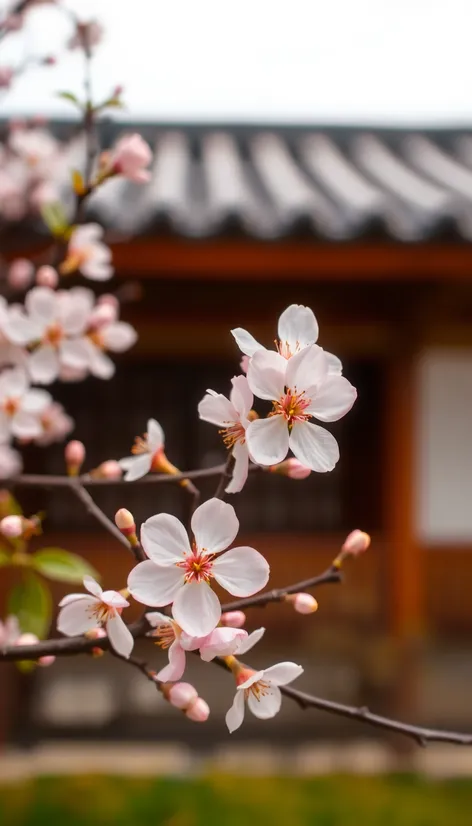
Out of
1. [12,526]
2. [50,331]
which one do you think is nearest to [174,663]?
[12,526]

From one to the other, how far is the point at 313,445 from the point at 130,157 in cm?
83

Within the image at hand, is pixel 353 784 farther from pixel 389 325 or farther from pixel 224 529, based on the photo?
pixel 224 529

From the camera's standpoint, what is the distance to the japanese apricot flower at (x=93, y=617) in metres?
0.62

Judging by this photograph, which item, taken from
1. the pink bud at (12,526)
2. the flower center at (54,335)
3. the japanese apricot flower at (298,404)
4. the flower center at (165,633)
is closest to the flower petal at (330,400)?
the japanese apricot flower at (298,404)

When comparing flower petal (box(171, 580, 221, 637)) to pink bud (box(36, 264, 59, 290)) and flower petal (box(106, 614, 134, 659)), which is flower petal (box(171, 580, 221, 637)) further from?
pink bud (box(36, 264, 59, 290))

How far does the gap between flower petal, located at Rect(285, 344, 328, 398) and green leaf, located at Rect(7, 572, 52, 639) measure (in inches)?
32.4

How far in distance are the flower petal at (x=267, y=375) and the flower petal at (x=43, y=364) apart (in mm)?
742

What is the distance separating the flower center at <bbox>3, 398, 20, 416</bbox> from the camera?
1217mm

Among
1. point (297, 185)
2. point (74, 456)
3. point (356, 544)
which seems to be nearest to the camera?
point (356, 544)

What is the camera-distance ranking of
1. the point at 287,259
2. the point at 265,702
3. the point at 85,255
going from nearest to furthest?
1. the point at 265,702
2. the point at 85,255
3. the point at 287,259

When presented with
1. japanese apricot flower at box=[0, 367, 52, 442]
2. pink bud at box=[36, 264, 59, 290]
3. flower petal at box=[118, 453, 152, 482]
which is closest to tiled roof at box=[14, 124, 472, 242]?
pink bud at box=[36, 264, 59, 290]

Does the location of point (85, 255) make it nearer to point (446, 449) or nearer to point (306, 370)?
point (306, 370)

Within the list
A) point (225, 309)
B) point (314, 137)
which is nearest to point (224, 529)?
point (225, 309)

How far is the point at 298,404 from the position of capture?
620 millimetres
